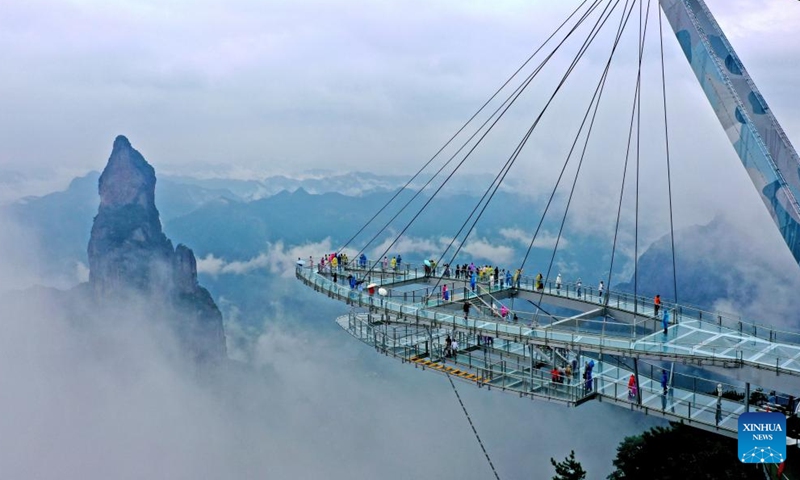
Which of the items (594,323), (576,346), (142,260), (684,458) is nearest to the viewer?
(576,346)

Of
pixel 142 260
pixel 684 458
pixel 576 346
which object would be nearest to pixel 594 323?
pixel 576 346

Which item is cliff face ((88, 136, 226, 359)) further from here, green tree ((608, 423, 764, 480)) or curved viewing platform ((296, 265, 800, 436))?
green tree ((608, 423, 764, 480))

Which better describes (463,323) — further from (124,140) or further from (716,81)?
(124,140)

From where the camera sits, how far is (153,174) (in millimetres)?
98438

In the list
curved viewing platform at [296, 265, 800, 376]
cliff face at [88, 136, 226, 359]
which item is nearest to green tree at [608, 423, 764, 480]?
curved viewing platform at [296, 265, 800, 376]

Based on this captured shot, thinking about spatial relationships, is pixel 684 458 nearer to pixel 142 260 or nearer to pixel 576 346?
pixel 576 346

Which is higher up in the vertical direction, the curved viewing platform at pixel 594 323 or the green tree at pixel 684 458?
the curved viewing platform at pixel 594 323

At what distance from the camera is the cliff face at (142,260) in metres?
96.1

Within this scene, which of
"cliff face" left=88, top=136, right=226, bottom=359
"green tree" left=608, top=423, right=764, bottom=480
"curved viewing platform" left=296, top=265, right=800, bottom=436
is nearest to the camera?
"curved viewing platform" left=296, top=265, right=800, bottom=436

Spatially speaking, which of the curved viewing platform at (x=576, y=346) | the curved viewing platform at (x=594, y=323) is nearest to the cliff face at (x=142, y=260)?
the curved viewing platform at (x=594, y=323)

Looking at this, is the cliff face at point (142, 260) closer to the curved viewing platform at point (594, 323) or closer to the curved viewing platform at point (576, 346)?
the curved viewing platform at point (594, 323)

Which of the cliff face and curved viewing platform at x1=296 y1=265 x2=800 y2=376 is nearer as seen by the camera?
curved viewing platform at x1=296 y1=265 x2=800 y2=376

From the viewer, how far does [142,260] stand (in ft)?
333

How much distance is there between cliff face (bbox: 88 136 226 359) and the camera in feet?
315
